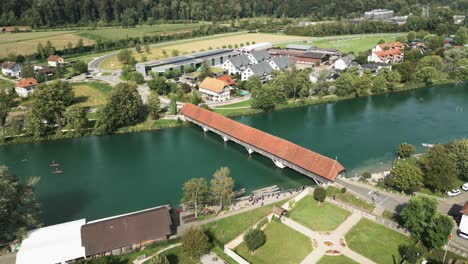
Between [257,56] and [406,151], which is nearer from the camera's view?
[406,151]

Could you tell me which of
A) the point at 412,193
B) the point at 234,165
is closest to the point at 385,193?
the point at 412,193

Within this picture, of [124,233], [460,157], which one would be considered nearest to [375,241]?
[460,157]

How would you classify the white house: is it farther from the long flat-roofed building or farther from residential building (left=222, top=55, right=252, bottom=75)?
the long flat-roofed building

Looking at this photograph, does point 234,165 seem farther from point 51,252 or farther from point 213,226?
point 51,252

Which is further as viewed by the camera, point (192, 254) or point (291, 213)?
point (291, 213)

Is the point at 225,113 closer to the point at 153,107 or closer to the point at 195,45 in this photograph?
the point at 153,107
